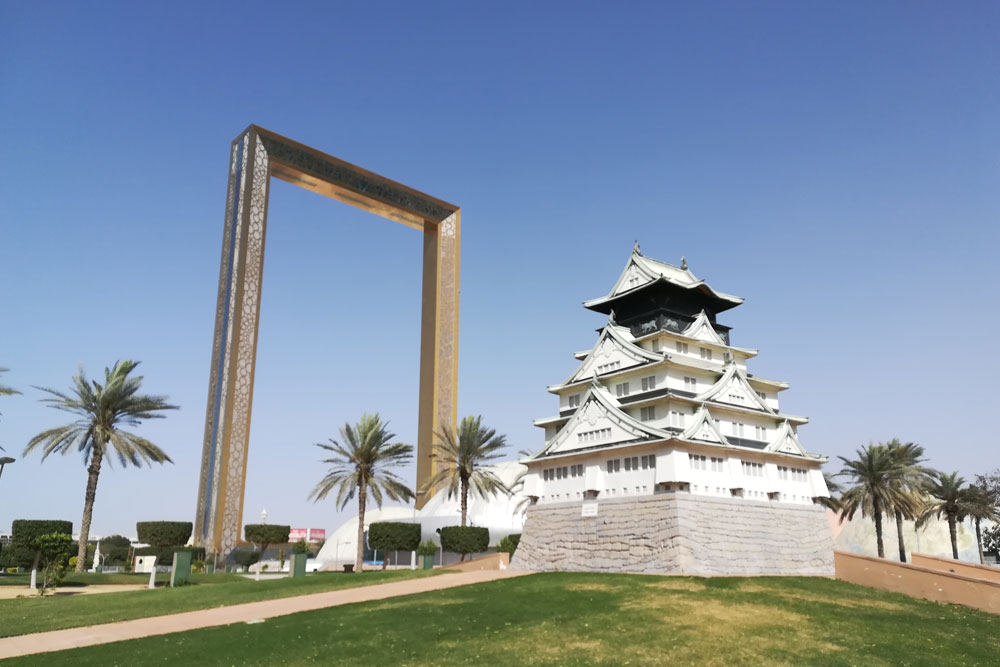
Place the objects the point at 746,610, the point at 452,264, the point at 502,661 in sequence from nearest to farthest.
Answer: the point at 502,661
the point at 746,610
the point at 452,264

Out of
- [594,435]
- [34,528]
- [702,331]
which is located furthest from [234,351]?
[702,331]

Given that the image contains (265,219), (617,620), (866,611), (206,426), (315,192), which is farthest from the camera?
(315,192)

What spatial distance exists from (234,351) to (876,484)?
153 ft

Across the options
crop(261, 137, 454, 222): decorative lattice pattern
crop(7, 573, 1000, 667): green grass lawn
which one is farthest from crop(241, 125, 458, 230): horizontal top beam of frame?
crop(7, 573, 1000, 667): green grass lawn

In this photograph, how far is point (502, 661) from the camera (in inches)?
626

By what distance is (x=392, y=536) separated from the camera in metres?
50.2

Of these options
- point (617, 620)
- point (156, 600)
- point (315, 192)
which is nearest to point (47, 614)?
point (156, 600)

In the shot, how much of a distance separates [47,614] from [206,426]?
28.1 metres

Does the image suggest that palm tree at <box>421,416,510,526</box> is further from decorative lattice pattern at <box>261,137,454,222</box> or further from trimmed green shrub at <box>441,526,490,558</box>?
decorative lattice pattern at <box>261,137,454,222</box>

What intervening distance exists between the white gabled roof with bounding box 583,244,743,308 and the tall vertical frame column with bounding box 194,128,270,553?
2588cm

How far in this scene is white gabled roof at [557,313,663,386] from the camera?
126 feet

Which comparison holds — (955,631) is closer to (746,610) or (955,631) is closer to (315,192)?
(746,610)

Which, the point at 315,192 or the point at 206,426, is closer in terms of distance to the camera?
the point at 206,426

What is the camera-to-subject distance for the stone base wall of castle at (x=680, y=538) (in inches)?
1232
